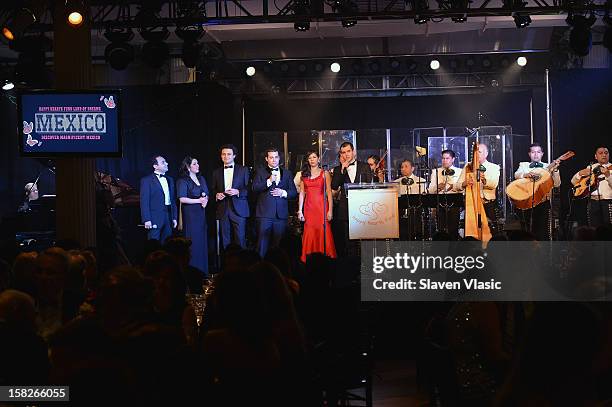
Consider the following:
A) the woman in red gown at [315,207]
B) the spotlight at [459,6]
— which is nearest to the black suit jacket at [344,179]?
the woman in red gown at [315,207]

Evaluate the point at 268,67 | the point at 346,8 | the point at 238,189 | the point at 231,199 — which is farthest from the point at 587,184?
the point at 268,67

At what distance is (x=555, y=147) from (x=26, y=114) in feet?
37.2

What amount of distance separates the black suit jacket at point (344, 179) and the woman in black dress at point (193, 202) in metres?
2.08

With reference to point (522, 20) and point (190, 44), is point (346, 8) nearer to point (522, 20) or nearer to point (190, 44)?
point (190, 44)

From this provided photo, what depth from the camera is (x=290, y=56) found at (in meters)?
17.8

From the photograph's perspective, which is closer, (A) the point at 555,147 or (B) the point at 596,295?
(B) the point at 596,295

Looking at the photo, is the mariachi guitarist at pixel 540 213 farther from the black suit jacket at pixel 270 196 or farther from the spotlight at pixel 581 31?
the black suit jacket at pixel 270 196

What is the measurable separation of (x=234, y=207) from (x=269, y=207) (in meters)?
0.55

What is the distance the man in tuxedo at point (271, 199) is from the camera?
13.5 m

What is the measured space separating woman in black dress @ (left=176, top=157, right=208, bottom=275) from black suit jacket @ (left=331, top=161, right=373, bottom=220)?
208 centimetres

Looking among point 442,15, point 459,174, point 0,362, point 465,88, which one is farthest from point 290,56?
point 0,362

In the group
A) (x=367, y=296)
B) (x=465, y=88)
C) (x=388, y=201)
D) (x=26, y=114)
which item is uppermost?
(x=465, y=88)

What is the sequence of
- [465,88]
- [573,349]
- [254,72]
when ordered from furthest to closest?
[465,88], [254,72], [573,349]

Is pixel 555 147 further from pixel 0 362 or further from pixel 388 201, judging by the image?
pixel 0 362
